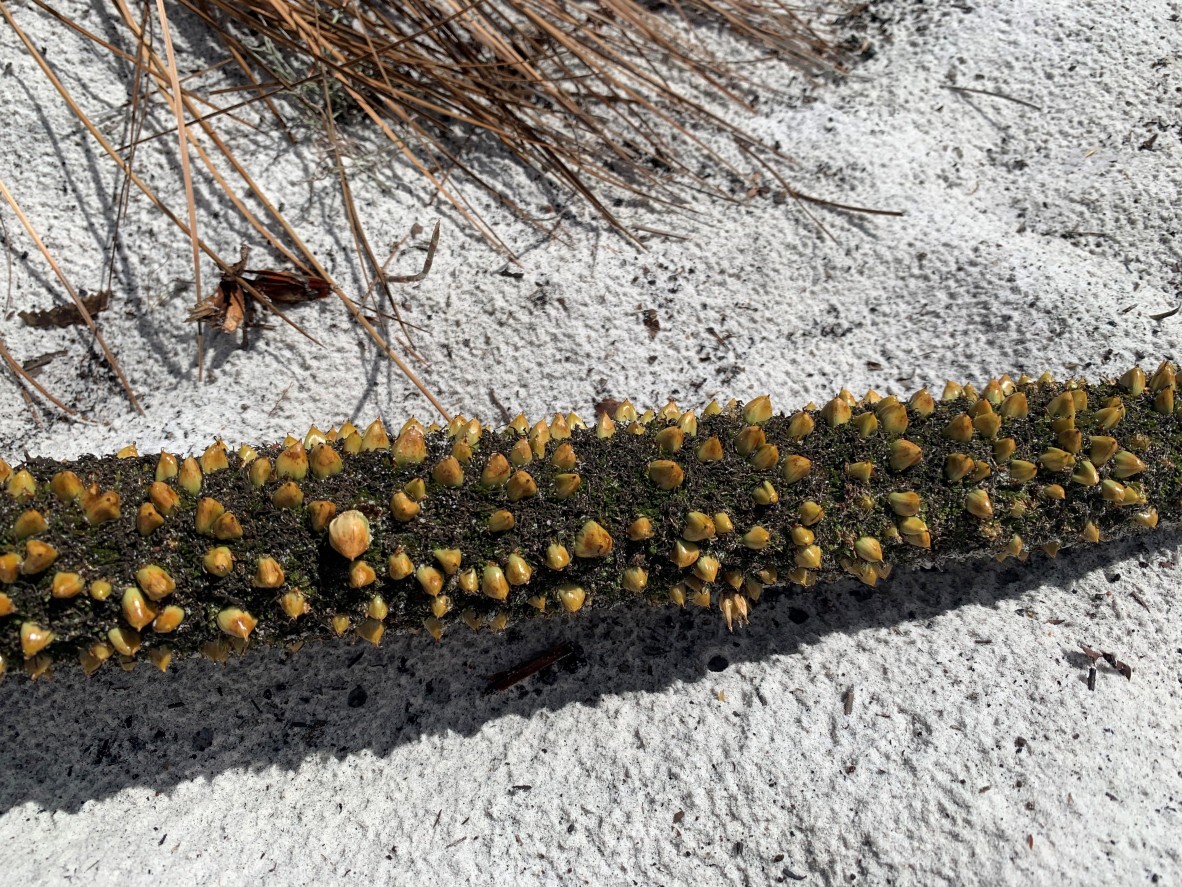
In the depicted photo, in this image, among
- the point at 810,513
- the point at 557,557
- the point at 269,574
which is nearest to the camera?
the point at 269,574

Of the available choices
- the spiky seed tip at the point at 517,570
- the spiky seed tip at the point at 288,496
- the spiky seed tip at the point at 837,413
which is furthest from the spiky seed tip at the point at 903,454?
the spiky seed tip at the point at 288,496

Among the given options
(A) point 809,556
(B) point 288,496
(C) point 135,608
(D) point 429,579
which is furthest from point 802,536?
(C) point 135,608

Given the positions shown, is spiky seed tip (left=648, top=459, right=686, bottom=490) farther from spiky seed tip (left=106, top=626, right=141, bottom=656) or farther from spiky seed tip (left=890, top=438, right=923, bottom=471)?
spiky seed tip (left=106, top=626, right=141, bottom=656)

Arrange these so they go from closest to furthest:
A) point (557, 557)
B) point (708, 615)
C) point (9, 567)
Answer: point (9, 567) → point (557, 557) → point (708, 615)

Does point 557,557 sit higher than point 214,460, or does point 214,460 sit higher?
point 214,460

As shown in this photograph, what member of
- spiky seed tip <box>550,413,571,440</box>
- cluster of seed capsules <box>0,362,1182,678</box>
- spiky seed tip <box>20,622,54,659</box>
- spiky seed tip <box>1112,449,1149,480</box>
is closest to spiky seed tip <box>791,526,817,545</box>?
cluster of seed capsules <box>0,362,1182,678</box>

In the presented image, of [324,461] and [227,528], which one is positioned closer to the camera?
[227,528]

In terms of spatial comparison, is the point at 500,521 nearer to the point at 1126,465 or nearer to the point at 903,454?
the point at 903,454
